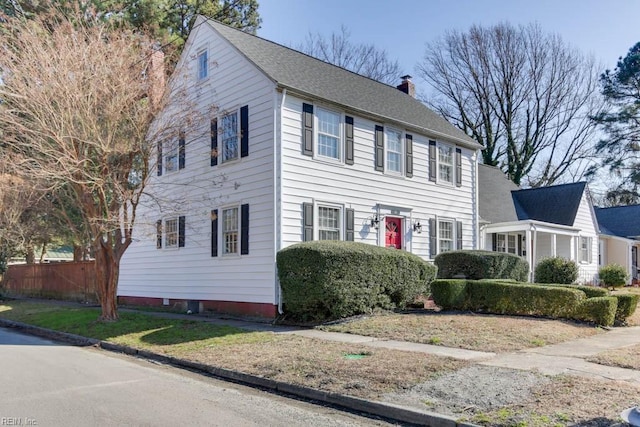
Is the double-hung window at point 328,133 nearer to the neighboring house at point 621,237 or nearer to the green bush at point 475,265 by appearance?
the green bush at point 475,265

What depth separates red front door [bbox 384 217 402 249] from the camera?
16869mm

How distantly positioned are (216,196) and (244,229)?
1.87 m

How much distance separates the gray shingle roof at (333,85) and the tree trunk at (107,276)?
256 inches

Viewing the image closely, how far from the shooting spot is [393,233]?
17.2 metres

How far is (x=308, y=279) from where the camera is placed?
12.5 metres

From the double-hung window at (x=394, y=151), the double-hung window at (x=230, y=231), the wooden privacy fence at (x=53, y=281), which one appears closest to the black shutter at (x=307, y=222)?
the double-hung window at (x=230, y=231)

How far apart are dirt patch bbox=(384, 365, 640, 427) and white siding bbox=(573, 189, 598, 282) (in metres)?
19.7

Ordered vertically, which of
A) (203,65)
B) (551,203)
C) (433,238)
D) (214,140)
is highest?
(203,65)

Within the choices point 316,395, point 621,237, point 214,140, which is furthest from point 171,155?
point 621,237

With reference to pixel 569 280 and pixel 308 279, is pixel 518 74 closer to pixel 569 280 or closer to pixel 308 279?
pixel 569 280

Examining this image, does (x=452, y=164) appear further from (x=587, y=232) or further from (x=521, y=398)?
(x=521, y=398)

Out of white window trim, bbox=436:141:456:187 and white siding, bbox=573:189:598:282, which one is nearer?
white window trim, bbox=436:141:456:187

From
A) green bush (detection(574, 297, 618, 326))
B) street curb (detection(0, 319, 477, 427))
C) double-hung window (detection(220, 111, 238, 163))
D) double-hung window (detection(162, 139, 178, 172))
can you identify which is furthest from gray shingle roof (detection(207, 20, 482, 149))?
green bush (detection(574, 297, 618, 326))

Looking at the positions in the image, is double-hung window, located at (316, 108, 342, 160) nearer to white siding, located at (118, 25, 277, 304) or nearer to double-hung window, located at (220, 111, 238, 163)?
white siding, located at (118, 25, 277, 304)
